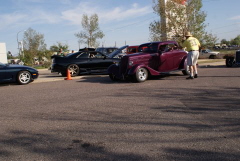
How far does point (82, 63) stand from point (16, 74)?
3550mm

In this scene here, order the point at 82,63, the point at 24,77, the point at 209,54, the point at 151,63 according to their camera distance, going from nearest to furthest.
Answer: the point at 151,63 < the point at 24,77 < the point at 82,63 < the point at 209,54

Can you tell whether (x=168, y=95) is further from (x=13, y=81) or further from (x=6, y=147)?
(x=13, y=81)

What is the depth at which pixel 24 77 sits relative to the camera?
10.6 m

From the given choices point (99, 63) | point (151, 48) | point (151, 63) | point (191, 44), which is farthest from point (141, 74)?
point (99, 63)

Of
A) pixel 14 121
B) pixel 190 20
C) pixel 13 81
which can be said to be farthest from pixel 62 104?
pixel 190 20

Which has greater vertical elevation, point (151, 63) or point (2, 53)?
point (2, 53)

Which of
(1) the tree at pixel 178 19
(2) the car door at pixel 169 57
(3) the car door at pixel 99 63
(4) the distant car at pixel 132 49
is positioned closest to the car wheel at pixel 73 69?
(3) the car door at pixel 99 63

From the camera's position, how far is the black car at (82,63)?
12.6 metres

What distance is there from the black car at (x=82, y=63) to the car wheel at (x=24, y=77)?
6.89 ft

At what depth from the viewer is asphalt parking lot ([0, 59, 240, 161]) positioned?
311 cm

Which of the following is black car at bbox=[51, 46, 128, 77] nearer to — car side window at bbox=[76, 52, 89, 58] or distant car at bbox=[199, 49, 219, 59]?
car side window at bbox=[76, 52, 89, 58]

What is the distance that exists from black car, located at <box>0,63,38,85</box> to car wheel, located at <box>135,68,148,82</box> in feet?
16.5

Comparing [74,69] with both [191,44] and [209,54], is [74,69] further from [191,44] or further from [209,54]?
[209,54]

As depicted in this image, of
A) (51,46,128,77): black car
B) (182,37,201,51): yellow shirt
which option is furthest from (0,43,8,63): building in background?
(182,37,201,51): yellow shirt
